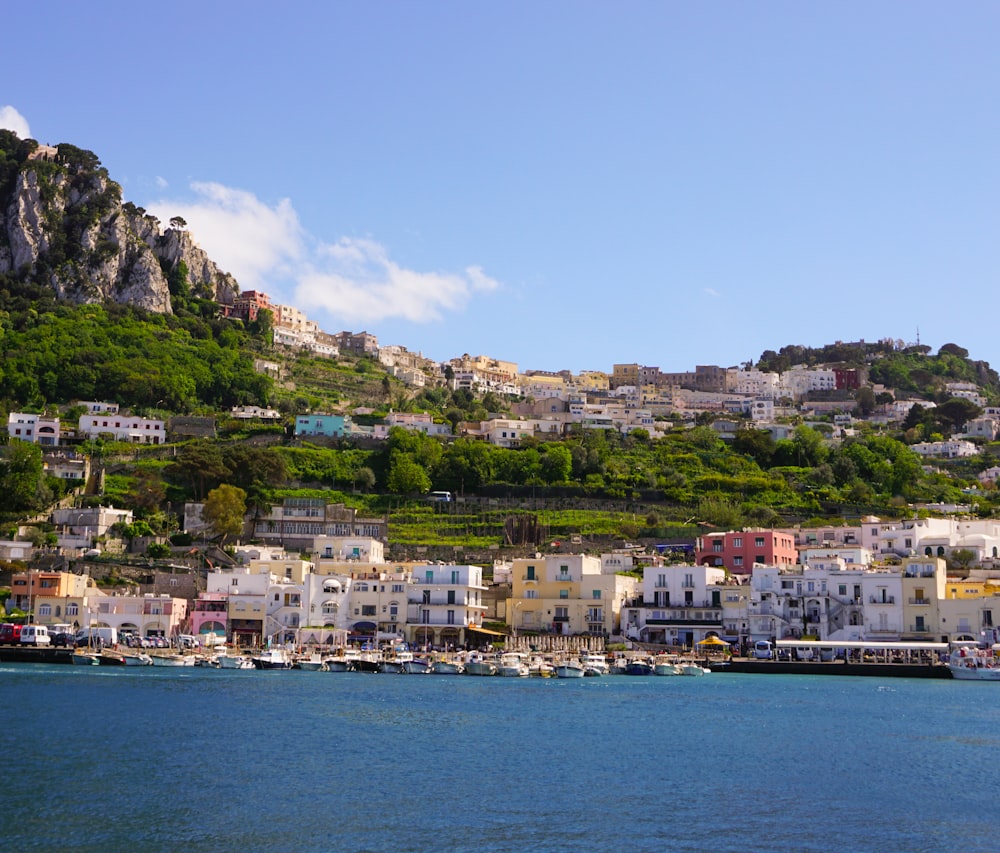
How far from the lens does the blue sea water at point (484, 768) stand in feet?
85.3

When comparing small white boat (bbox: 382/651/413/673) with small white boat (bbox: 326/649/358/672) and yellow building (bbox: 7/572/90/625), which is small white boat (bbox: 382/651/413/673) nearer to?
small white boat (bbox: 326/649/358/672)

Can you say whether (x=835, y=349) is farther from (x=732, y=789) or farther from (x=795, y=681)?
(x=732, y=789)

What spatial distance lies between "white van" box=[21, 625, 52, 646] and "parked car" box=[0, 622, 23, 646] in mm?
564

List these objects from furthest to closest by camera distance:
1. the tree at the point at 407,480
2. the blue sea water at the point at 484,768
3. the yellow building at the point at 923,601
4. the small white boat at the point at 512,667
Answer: the tree at the point at 407,480 → the yellow building at the point at 923,601 → the small white boat at the point at 512,667 → the blue sea water at the point at 484,768

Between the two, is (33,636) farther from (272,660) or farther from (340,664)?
(340,664)

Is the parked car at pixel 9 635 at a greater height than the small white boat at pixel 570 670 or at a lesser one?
greater

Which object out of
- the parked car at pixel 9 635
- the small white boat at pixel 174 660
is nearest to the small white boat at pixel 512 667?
the small white boat at pixel 174 660

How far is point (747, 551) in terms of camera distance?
79.7m

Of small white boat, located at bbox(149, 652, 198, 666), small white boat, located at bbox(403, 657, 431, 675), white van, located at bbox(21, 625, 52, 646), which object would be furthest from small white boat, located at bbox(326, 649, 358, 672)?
white van, located at bbox(21, 625, 52, 646)

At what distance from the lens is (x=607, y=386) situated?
577ft

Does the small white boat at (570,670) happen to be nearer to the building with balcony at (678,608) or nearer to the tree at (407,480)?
the building with balcony at (678,608)

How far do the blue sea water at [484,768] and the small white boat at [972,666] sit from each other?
7400 millimetres

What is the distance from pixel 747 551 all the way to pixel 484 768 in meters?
48.5

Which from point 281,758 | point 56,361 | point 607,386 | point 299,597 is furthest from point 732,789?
point 607,386
